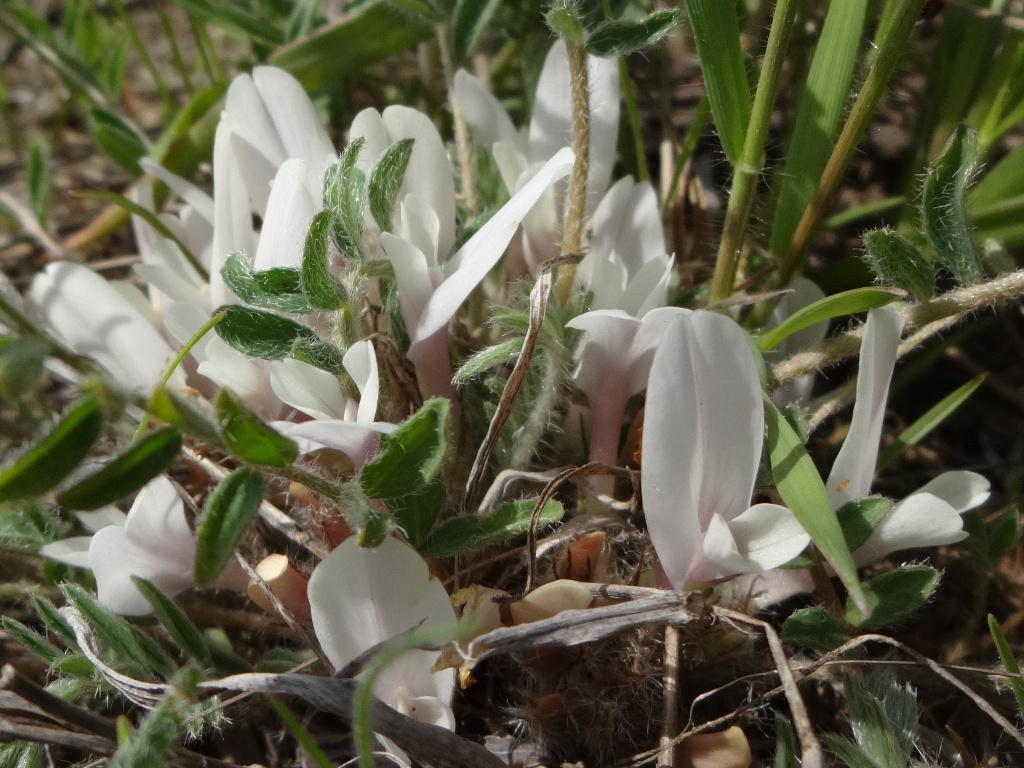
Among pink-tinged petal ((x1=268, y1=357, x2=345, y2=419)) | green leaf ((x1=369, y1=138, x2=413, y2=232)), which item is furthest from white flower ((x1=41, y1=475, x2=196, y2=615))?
green leaf ((x1=369, y1=138, x2=413, y2=232))

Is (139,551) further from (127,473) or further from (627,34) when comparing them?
(627,34)

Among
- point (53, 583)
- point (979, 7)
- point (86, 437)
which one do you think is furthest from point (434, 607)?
point (979, 7)

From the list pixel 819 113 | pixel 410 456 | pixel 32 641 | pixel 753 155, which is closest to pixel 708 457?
pixel 410 456

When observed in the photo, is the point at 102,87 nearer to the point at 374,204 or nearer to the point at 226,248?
the point at 226,248

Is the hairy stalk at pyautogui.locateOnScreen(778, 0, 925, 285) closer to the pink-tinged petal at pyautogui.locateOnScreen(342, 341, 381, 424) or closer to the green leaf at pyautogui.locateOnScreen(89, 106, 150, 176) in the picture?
the pink-tinged petal at pyautogui.locateOnScreen(342, 341, 381, 424)

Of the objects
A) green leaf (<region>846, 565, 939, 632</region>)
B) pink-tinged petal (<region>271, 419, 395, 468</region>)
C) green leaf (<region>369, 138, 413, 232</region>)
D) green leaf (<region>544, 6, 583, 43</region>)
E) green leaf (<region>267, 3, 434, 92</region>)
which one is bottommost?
green leaf (<region>846, 565, 939, 632</region>)

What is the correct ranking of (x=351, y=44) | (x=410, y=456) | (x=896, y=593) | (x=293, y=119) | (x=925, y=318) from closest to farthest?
(x=410, y=456) → (x=896, y=593) → (x=925, y=318) → (x=293, y=119) → (x=351, y=44)

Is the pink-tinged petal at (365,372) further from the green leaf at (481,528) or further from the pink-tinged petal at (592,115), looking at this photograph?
the pink-tinged petal at (592,115)
